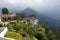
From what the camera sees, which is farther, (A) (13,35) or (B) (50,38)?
(B) (50,38)

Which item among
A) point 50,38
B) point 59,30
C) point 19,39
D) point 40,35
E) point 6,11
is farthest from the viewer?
point 59,30

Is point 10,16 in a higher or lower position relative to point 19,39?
higher

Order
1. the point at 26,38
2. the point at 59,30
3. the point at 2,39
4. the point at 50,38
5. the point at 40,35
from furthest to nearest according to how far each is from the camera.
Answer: the point at 59,30, the point at 50,38, the point at 40,35, the point at 26,38, the point at 2,39

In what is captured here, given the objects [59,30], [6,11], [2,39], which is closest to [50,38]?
[6,11]

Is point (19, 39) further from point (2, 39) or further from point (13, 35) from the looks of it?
point (2, 39)

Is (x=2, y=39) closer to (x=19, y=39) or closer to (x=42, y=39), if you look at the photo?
(x=19, y=39)

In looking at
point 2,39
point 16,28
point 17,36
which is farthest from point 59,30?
point 2,39

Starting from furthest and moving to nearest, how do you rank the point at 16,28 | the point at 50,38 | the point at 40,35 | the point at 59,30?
1. the point at 59,30
2. the point at 50,38
3. the point at 40,35
4. the point at 16,28

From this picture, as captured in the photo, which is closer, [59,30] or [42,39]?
[42,39]

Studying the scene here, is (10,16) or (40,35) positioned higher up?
(10,16)
